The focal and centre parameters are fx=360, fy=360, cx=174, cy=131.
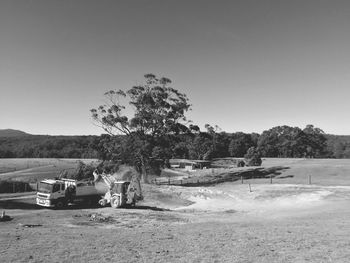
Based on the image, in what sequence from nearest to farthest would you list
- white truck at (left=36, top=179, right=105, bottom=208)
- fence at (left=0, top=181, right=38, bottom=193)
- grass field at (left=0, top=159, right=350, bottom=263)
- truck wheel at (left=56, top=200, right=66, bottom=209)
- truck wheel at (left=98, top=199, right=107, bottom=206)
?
grass field at (left=0, top=159, right=350, bottom=263) < white truck at (left=36, top=179, right=105, bottom=208) < truck wheel at (left=56, top=200, right=66, bottom=209) < truck wheel at (left=98, top=199, right=107, bottom=206) < fence at (left=0, top=181, right=38, bottom=193)

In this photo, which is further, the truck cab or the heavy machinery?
the heavy machinery

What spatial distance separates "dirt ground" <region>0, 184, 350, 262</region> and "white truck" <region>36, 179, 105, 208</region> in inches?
41.1

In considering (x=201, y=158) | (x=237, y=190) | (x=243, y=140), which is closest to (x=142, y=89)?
(x=237, y=190)

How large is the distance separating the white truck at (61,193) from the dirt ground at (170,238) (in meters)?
1.04

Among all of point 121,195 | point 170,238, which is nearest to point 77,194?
point 121,195

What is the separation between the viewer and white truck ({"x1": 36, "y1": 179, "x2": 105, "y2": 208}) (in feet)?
91.5

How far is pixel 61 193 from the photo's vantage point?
28.3 m

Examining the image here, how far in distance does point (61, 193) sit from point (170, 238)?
1560cm

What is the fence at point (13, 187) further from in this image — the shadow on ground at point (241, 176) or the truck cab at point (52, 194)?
the shadow on ground at point (241, 176)

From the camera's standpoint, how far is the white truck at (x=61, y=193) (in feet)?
91.5

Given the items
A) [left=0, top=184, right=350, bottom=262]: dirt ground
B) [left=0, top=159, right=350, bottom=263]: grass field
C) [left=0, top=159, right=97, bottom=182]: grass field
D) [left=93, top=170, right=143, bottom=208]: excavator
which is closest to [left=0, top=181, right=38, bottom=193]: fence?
[left=0, top=159, right=97, bottom=182]: grass field

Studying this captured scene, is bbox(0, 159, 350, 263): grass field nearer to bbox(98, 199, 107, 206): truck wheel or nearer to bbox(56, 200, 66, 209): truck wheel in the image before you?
bbox(56, 200, 66, 209): truck wheel

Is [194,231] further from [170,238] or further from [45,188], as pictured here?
[45,188]

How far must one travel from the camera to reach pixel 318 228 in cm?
1764
